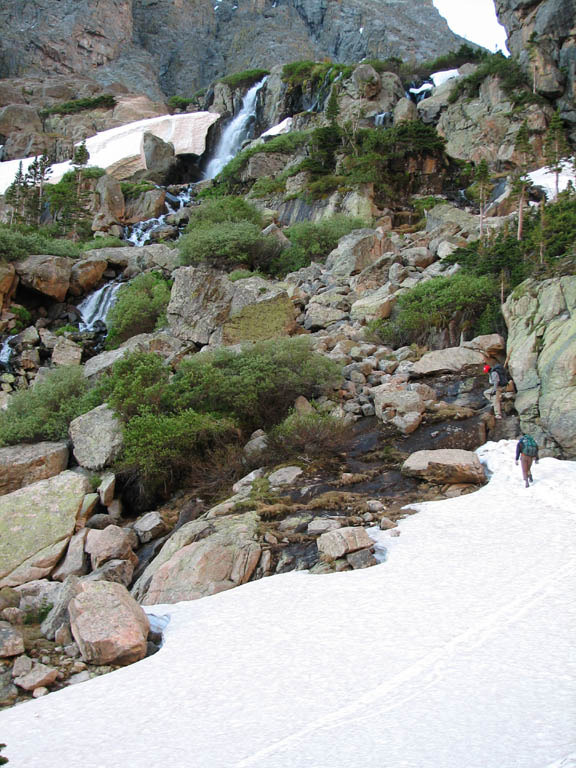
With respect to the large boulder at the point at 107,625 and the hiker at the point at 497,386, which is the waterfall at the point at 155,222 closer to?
the hiker at the point at 497,386

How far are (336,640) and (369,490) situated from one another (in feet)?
15.6

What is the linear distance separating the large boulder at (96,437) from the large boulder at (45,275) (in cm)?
1330

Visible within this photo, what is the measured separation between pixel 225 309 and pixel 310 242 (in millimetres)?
9108

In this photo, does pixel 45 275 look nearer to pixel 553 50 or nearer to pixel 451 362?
pixel 451 362

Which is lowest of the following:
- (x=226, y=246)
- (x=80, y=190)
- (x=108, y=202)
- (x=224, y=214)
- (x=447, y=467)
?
(x=447, y=467)

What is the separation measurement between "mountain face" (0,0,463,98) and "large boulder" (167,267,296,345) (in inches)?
2631

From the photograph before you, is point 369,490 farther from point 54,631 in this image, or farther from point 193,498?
point 54,631

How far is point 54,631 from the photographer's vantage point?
21.6ft

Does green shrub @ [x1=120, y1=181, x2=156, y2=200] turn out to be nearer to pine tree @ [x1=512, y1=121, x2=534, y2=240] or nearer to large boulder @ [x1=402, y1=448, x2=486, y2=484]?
pine tree @ [x1=512, y1=121, x2=534, y2=240]

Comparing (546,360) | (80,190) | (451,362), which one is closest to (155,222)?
(80,190)

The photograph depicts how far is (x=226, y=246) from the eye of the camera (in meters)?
23.5

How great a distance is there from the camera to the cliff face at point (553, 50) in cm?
3716

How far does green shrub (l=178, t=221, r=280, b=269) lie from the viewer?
76.9 ft

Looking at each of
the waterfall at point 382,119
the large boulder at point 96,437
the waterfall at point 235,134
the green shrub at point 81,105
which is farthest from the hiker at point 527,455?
the green shrub at point 81,105
